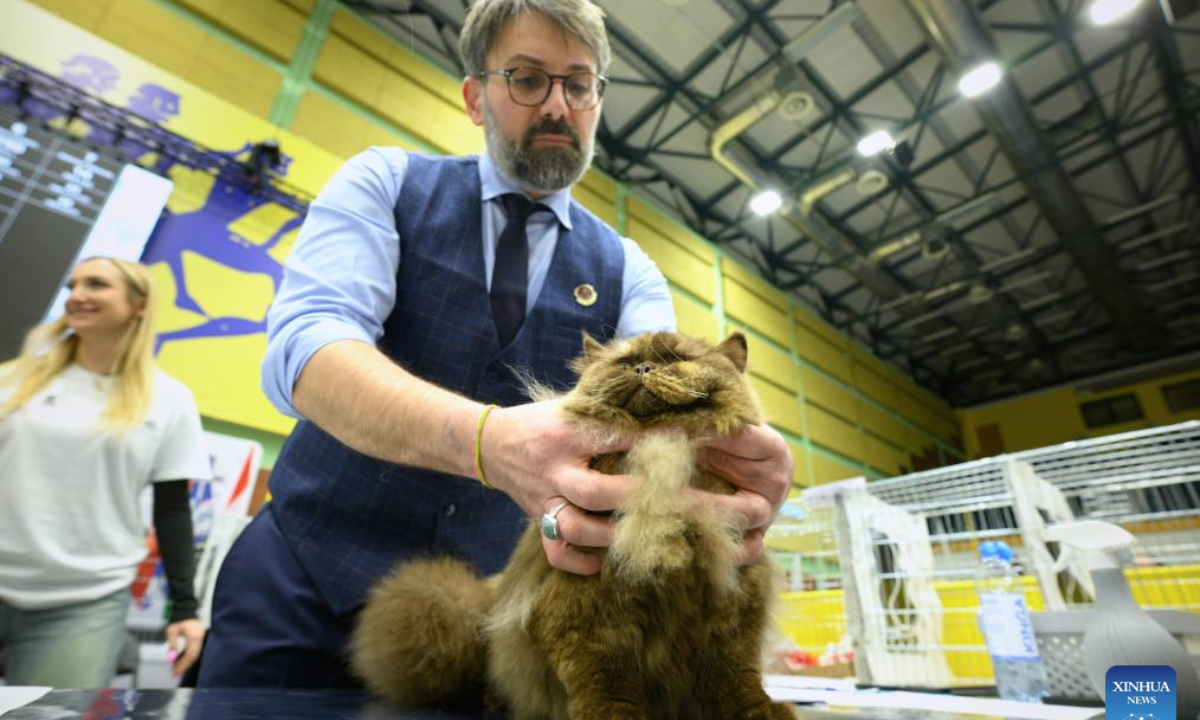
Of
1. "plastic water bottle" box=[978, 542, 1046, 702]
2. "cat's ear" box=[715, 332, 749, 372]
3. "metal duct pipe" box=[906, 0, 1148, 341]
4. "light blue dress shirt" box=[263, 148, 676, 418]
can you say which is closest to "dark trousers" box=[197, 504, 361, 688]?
"light blue dress shirt" box=[263, 148, 676, 418]

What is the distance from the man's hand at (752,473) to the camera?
0.80m

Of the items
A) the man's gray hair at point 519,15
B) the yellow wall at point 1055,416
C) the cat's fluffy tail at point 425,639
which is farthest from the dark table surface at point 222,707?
the yellow wall at point 1055,416

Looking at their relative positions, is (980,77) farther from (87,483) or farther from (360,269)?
(87,483)

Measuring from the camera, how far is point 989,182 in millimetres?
8164

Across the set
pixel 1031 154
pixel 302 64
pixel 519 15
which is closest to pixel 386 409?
pixel 519 15

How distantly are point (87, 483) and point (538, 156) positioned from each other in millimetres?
1910

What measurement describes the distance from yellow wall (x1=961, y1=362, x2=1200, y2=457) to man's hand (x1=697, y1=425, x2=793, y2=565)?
16079mm

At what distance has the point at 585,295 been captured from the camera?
4.49 ft

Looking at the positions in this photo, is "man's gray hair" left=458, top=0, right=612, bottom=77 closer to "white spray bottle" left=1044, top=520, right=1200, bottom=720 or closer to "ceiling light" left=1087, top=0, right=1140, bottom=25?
"white spray bottle" left=1044, top=520, right=1200, bottom=720

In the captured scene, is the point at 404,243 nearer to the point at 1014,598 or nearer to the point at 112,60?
the point at 1014,598

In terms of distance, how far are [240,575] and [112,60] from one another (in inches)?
153

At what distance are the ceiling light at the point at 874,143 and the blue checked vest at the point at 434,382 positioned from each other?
6.16 metres

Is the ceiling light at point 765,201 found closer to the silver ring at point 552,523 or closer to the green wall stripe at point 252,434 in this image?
the green wall stripe at point 252,434

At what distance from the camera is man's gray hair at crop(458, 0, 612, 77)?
1.29 m
